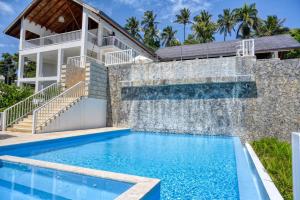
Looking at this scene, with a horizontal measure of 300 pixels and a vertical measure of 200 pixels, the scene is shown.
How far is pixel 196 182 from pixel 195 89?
27.4 ft

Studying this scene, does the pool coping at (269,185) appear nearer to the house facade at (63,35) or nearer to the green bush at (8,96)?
the house facade at (63,35)

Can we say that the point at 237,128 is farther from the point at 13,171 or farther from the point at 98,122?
the point at 13,171

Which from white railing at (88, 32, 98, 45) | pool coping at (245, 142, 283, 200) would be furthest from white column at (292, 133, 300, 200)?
white railing at (88, 32, 98, 45)

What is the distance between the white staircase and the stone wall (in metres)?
3.06

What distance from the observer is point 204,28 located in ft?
132

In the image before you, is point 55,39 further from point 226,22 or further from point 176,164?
point 226,22

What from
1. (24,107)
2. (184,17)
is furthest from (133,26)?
(24,107)

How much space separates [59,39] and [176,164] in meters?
17.1

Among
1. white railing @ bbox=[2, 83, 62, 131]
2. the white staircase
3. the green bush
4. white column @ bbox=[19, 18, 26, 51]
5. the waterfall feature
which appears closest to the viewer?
the white staircase

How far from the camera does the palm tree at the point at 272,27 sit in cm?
Result: 3856

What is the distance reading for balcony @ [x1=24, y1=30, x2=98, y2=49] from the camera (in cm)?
1785

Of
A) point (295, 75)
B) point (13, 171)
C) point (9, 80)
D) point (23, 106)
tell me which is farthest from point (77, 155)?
point (9, 80)

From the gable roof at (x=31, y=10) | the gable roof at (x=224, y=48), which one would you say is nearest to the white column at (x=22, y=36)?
the gable roof at (x=31, y=10)

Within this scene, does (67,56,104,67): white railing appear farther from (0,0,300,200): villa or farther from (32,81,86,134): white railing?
(32,81,86,134): white railing
